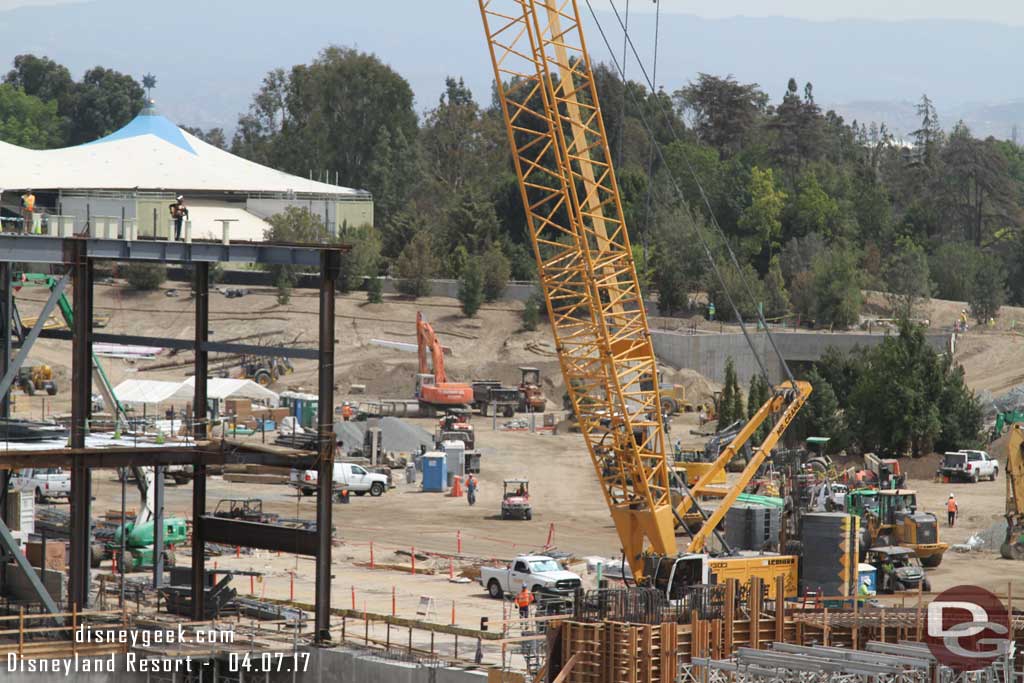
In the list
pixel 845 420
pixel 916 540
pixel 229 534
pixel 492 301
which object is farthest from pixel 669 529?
pixel 492 301

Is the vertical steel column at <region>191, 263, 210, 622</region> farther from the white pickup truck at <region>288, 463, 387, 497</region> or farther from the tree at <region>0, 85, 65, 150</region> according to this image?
the tree at <region>0, 85, 65, 150</region>

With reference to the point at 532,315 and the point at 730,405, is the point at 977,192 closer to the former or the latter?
the point at 532,315

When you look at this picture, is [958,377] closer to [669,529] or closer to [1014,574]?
[1014,574]

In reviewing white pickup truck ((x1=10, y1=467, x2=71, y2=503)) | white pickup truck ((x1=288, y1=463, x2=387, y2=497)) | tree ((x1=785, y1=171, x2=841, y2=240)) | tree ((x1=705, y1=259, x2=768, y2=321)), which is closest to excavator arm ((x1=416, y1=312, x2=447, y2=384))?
white pickup truck ((x1=288, y1=463, x2=387, y2=497))

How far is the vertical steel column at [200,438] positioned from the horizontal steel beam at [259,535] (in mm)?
380

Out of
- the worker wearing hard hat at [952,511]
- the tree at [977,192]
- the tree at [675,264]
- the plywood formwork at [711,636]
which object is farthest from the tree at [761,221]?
the plywood formwork at [711,636]

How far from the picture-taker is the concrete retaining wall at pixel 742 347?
4080 inches

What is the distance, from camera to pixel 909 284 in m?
119

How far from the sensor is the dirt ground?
51406 mm

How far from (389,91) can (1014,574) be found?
391 feet

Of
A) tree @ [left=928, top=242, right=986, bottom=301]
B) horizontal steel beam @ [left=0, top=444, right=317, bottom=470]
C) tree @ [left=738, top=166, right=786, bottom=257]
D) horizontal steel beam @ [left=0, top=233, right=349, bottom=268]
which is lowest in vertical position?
horizontal steel beam @ [left=0, top=444, right=317, bottom=470]

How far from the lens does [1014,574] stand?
170 feet

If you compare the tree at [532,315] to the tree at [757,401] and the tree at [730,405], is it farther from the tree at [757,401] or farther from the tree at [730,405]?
the tree at [757,401]

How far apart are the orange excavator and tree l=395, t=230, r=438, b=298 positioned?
24757mm
